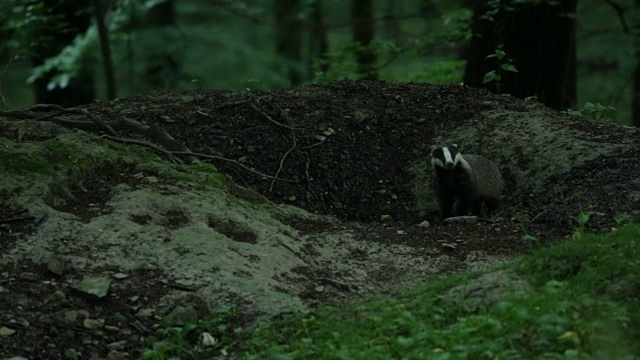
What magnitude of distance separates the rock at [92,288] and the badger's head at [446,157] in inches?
126

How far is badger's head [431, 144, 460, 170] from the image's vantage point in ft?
22.7

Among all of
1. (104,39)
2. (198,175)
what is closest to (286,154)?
(198,175)

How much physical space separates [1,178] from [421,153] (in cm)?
375

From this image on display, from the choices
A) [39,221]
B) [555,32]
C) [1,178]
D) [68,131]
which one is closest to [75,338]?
[39,221]

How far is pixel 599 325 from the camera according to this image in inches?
142

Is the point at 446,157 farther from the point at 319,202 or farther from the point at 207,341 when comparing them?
the point at 207,341

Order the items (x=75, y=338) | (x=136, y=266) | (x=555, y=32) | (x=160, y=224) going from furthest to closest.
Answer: (x=555, y=32)
(x=160, y=224)
(x=136, y=266)
(x=75, y=338)

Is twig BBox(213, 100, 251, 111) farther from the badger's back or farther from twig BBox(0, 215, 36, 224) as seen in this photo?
twig BBox(0, 215, 36, 224)

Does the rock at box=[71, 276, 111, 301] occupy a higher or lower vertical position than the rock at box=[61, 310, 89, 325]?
higher

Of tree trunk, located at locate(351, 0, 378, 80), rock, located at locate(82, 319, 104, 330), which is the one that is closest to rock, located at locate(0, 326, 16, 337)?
rock, located at locate(82, 319, 104, 330)

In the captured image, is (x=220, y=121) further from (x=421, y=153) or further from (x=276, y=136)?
(x=421, y=153)

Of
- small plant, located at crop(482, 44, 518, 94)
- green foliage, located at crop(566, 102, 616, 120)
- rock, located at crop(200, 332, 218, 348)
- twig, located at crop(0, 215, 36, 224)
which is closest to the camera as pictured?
rock, located at crop(200, 332, 218, 348)

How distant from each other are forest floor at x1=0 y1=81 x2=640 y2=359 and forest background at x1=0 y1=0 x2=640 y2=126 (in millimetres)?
829

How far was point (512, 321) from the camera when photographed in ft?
12.6
